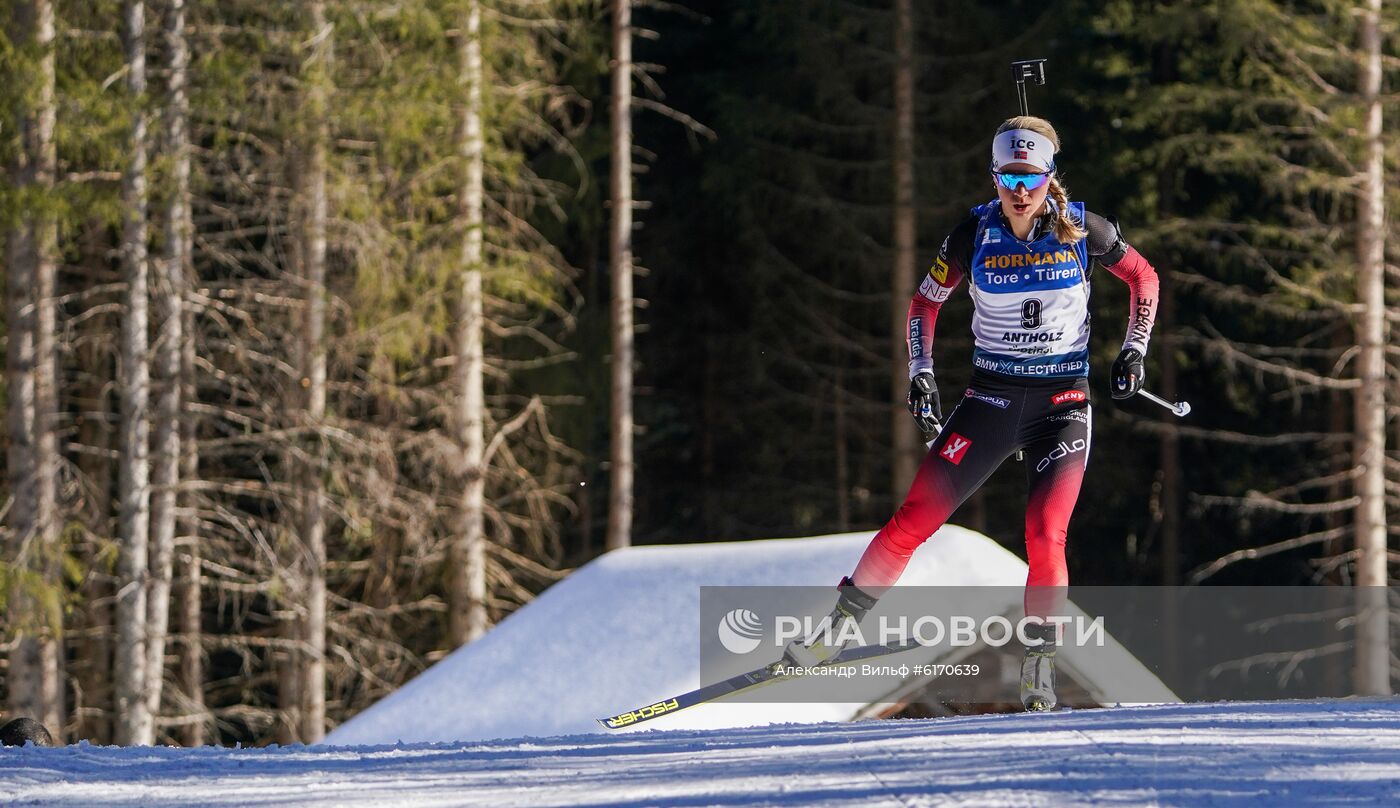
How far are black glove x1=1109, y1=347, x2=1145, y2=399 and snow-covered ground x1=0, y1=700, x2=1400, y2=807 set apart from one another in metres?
1.36

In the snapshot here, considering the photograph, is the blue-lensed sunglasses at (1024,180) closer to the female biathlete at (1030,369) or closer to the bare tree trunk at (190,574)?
the female biathlete at (1030,369)

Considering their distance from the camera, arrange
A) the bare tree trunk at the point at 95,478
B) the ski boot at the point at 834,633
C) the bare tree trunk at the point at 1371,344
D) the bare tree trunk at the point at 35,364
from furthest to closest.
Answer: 1. the bare tree trunk at the point at 95,478
2. the bare tree trunk at the point at 1371,344
3. the bare tree trunk at the point at 35,364
4. the ski boot at the point at 834,633

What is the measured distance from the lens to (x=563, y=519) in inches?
903

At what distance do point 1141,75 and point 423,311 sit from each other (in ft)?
37.2

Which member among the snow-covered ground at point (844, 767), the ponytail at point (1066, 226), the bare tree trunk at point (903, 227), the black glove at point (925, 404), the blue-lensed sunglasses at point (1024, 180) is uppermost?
the bare tree trunk at point (903, 227)

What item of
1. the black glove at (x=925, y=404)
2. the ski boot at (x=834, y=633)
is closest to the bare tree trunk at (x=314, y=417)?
the ski boot at (x=834, y=633)

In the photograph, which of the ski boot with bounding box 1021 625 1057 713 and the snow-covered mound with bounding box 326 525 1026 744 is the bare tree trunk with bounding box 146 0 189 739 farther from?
the ski boot with bounding box 1021 625 1057 713

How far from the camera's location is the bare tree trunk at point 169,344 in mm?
12242

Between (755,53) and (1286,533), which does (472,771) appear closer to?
(1286,533)

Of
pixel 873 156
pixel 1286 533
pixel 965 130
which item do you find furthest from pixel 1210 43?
pixel 1286 533

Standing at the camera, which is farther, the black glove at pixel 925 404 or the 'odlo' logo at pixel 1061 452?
the black glove at pixel 925 404

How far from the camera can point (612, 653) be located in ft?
29.8

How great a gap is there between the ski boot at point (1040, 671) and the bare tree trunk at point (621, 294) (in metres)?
11.6

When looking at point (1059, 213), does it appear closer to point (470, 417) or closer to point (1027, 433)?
point (1027, 433)
